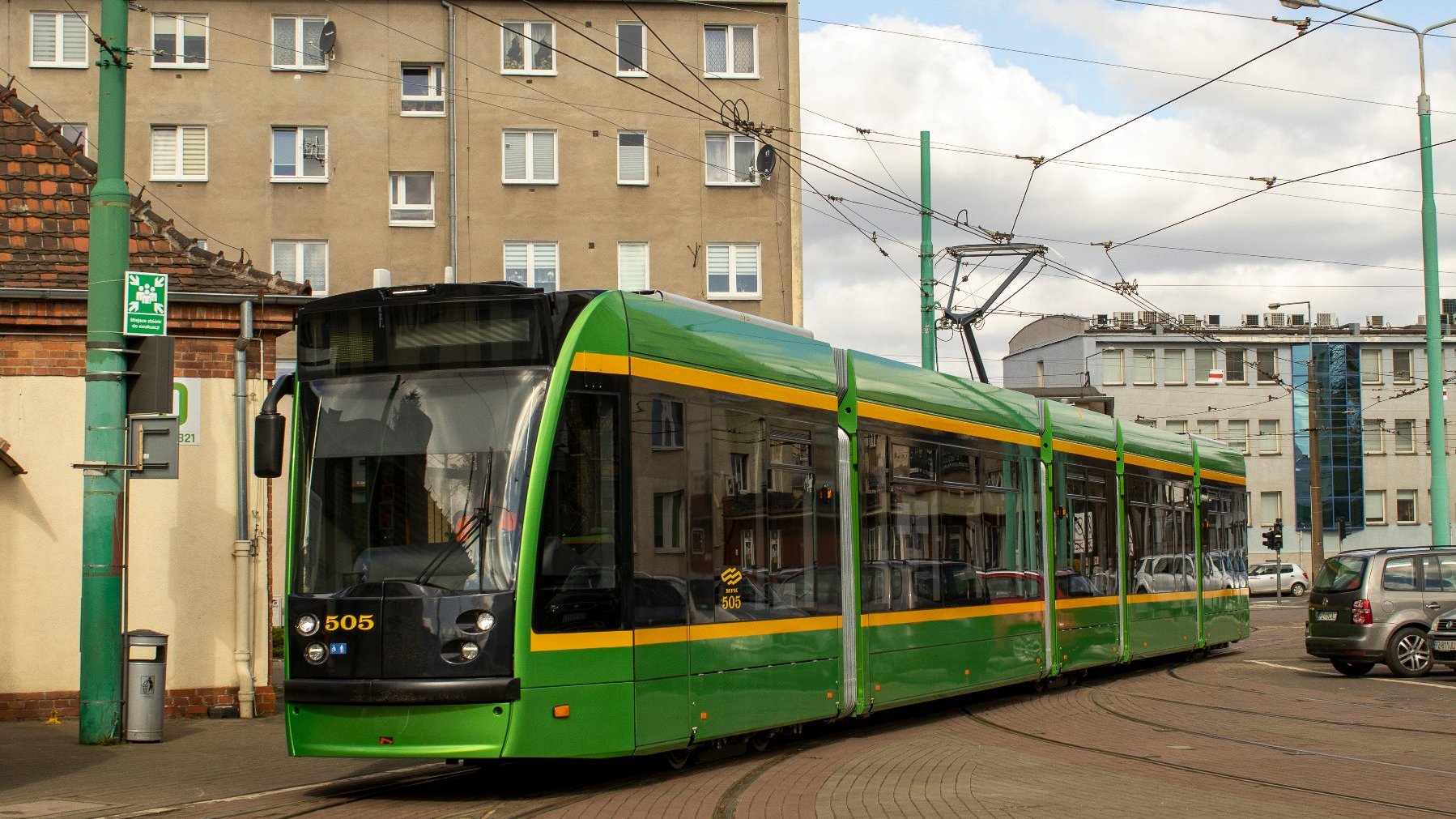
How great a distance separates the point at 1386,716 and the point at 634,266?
23.9 m

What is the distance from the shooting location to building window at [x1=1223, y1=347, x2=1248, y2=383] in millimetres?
71375

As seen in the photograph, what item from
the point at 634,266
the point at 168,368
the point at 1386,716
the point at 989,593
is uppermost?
the point at 634,266

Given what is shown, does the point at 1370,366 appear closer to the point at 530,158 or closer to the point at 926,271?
the point at 530,158

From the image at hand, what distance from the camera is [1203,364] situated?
236 feet

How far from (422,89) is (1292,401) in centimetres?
4724

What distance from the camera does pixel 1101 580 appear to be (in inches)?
751

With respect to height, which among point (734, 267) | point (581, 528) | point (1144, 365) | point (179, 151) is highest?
point (179, 151)

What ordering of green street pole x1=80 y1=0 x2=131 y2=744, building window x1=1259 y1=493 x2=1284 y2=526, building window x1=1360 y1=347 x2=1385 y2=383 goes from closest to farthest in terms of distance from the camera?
1. green street pole x1=80 y1=0 x2=131 y2=744
2. building window x1=1259 y1=493 x2=1284 y2=526
3. building window x1=1360 y1=347 x2=1385 y2=383

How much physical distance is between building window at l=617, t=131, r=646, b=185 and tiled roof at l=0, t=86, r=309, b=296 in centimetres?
2098

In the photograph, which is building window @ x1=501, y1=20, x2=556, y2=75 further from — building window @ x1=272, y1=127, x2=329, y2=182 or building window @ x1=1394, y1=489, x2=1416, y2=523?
building window @ x1=1394, y1=489, x2=1416, y2=523

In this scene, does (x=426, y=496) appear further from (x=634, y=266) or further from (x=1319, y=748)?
(x=634, y=266)

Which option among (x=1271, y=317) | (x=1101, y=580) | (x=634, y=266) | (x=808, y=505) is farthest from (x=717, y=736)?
(x=1271, y=317)

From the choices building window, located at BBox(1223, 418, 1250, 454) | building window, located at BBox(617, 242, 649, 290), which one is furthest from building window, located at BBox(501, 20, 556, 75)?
building window, located at BBox(1223, 418, 1250, 454)

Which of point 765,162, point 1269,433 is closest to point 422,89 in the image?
point 765,162
